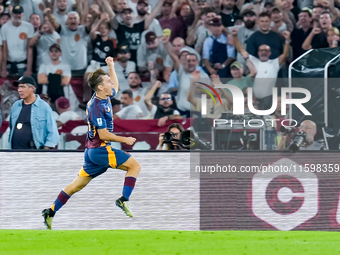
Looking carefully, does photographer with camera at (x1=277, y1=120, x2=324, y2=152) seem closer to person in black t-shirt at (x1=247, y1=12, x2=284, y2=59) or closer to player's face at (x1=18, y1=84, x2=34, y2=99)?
person in black t-shirt at (x1=247, y1=12, x2=284, y2=59)

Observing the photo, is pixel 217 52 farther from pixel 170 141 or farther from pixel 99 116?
pixel 99 116

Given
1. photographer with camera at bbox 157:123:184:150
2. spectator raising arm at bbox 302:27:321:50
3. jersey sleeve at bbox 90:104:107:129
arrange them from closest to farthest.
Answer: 1. jersey sleeve at bbox 90:104:107:129
2. photographer with camera at bbox 157:123:184:150
3. spectator raising arm at bbox 302:27:321:50

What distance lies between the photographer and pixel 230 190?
20.2 ft

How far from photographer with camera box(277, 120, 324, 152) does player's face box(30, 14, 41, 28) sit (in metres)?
5.38

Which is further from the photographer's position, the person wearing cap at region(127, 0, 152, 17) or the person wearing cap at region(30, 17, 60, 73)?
the person wearing cap at region(127, 0, 152, 17)

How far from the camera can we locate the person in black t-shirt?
32.5 feet

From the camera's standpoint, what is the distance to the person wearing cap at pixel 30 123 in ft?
22.8

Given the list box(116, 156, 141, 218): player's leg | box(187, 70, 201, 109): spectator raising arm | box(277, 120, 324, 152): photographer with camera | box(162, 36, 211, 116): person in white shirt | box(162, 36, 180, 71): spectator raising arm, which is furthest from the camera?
box(162, 36, 180, 71): spectator raising arm

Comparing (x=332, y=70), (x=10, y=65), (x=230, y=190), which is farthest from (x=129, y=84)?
(x=230, y=190)

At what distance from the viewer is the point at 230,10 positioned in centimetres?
1028

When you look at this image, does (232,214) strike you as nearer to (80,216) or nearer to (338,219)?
(338,219)

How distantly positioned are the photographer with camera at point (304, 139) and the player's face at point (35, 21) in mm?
5378

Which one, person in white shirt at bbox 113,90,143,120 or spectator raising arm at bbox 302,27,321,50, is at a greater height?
spectator raising arm at bbox 302,27,321,50

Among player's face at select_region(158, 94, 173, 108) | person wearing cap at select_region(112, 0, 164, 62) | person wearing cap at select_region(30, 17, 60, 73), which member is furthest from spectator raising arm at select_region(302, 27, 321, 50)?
person wearing cap at select_region(30, 17, 60, 73)
